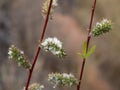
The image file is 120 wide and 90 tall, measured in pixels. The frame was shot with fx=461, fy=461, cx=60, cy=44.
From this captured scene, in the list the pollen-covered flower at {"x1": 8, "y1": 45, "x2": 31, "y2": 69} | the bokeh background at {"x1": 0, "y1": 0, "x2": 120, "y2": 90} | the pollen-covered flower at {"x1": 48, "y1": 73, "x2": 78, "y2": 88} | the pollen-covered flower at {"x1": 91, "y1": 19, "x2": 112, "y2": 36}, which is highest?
the bokeh background at {"x1": 0, "y1": 0, "x2": 120, "y2": 90}

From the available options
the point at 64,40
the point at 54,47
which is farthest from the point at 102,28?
the point at 64,40

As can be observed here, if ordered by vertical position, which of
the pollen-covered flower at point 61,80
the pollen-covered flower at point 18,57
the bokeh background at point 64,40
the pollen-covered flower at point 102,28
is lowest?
the pollen-covered flower at point 61,80

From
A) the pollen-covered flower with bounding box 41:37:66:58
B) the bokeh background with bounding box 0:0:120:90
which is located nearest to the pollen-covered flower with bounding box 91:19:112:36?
the pollen-covered flower with bounding box 41:37:66:58

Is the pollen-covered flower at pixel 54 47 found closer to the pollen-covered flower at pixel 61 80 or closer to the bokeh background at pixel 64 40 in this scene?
the pollen-covered flower at pixel 61 80

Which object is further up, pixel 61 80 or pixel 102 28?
pixel 102 28

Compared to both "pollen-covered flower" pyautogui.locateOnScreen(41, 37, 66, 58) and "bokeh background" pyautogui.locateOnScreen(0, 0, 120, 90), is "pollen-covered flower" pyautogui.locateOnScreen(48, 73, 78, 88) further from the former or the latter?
"bokeh background" pyautogui.locateOnScreen(0, 0, 120, 90)

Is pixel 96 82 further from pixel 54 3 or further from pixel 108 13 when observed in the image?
pixel 54 3

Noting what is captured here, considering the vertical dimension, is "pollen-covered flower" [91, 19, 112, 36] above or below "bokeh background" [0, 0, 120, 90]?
below

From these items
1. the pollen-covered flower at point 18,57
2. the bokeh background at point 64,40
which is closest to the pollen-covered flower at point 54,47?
the pollen-covered flower at point 18,57

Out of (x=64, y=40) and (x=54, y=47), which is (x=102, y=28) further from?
(x=64, y=40)
